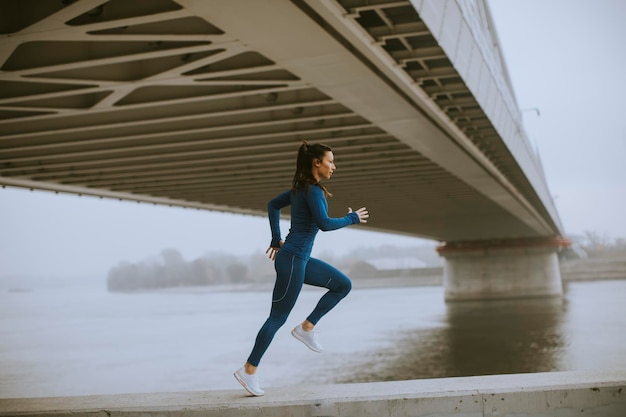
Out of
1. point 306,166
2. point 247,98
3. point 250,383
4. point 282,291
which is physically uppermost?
point 247,98

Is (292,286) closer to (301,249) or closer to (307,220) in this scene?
(301,249)

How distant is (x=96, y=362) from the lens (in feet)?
92.4

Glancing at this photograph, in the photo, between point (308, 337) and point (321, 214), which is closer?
point (321, 214)

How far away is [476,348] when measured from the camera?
27.4 m

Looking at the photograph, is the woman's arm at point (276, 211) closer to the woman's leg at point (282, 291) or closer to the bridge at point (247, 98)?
the woman's leg at point (282, 291)

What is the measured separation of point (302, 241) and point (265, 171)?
58.5ft

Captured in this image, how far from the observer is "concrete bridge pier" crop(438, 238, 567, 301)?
182ft

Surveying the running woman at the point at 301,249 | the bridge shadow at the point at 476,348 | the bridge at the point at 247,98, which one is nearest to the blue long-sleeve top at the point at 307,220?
the running woman at the point at 301,249

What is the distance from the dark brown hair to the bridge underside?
163 inches

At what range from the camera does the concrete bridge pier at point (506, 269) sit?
55375mm

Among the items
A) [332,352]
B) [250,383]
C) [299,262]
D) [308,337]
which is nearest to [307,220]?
[299,262]

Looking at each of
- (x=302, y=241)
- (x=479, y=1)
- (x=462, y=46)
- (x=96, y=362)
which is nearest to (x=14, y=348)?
(x=96, y=362)

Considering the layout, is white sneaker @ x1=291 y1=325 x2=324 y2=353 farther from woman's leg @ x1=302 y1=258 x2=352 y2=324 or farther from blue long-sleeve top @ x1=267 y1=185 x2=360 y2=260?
blue long-sleeve top @ x1=267 y1=185 x2=360 y2=260

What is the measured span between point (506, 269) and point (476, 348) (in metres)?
30.1
